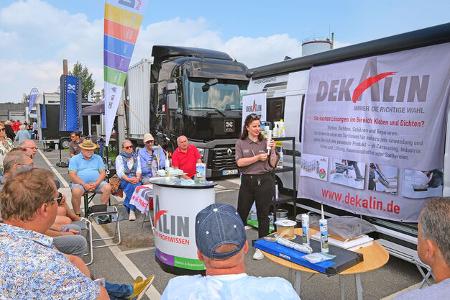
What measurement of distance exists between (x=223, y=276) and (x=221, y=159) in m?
8.36

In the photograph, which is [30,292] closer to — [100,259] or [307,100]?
[100,259]

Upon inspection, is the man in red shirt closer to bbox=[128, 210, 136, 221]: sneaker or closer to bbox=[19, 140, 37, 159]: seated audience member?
bbox=[128, 210, 136, 221]: sneaker

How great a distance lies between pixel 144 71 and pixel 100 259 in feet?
23.8

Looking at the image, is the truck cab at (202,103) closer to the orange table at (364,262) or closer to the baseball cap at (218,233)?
the orange table at (364,262)

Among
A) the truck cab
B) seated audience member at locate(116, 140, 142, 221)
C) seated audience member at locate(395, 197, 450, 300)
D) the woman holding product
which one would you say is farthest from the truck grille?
seated audience member at locate(395, 197, 450, 300)

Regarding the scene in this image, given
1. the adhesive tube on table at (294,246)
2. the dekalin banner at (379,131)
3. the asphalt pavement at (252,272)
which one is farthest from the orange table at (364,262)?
the dekalin banner at (379,131)

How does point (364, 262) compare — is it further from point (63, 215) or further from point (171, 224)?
point (63, 215)

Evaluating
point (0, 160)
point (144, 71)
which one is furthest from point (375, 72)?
point (144, 71)

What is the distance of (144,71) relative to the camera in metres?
10.7

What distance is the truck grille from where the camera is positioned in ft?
31.4

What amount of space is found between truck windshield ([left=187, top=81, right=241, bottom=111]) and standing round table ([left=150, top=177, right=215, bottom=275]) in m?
5.43

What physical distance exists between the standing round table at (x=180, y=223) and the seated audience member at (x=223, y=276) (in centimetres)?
248

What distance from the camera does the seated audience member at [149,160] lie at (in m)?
6.26

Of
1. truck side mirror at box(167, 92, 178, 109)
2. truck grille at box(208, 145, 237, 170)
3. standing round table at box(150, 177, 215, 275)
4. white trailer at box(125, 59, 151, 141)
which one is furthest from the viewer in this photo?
white trailer at box(125, 59, 151, 141)
